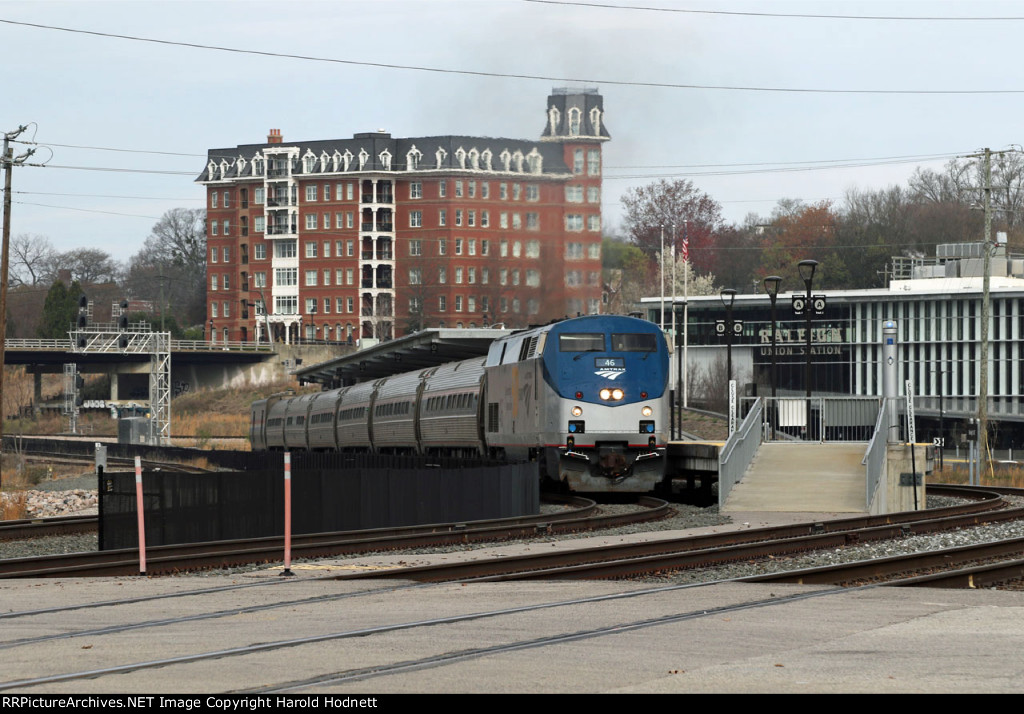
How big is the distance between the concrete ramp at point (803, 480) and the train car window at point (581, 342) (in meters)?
4.37

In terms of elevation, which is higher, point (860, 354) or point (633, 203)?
point (633, 203)

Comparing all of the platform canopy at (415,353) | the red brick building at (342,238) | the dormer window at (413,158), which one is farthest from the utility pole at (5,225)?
the dormer window at (413,158)

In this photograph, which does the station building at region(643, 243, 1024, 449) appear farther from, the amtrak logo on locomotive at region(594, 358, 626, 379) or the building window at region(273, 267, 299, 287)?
the building window at region(273, 267, 299, 287)

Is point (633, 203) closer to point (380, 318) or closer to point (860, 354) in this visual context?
point (380, 318)

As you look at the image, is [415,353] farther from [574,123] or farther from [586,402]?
[586,402]

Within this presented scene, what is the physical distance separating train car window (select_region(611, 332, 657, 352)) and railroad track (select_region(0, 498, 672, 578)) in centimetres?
532

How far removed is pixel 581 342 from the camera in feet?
98.6

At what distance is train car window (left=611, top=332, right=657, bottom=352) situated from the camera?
30344 mm

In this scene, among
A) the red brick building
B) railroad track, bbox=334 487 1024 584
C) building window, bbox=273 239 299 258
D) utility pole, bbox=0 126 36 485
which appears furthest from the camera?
building window, bbox=273 239 299 258

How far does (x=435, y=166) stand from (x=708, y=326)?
55659 mm

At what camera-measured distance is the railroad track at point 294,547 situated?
17.2 meters

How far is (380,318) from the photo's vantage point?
456 feet

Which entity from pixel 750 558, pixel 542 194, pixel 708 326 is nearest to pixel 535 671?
pixel 750 558

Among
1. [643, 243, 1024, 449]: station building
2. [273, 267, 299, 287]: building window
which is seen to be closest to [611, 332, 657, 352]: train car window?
[643, 243, 1024, 449]: station building
